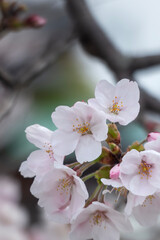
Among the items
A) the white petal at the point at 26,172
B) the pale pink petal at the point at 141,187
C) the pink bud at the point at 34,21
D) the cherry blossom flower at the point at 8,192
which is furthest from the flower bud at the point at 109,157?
the cherry blossom flower at the point at 8,192

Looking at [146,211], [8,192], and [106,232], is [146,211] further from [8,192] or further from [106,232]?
[8,192]

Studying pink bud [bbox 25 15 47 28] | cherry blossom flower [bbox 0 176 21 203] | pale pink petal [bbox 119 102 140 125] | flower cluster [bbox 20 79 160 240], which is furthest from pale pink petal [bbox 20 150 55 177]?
cherry blossom flower [bbox 0 176 21 203]

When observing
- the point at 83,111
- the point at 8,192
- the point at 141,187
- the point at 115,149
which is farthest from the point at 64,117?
the point at 8,192

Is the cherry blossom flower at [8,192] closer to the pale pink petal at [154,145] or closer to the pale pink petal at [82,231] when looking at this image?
the pale pink petal at [82,231]

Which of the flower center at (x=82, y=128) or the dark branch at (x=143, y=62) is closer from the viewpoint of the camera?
the flower center at (x=82, y=128)

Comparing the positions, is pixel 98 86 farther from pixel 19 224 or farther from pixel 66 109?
pixel 19 224

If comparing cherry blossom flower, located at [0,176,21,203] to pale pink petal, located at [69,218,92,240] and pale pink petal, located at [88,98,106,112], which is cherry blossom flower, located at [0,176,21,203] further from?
pale pink petal, located at [88,98,106,112]

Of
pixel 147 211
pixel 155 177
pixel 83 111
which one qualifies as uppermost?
pixel 83 111
